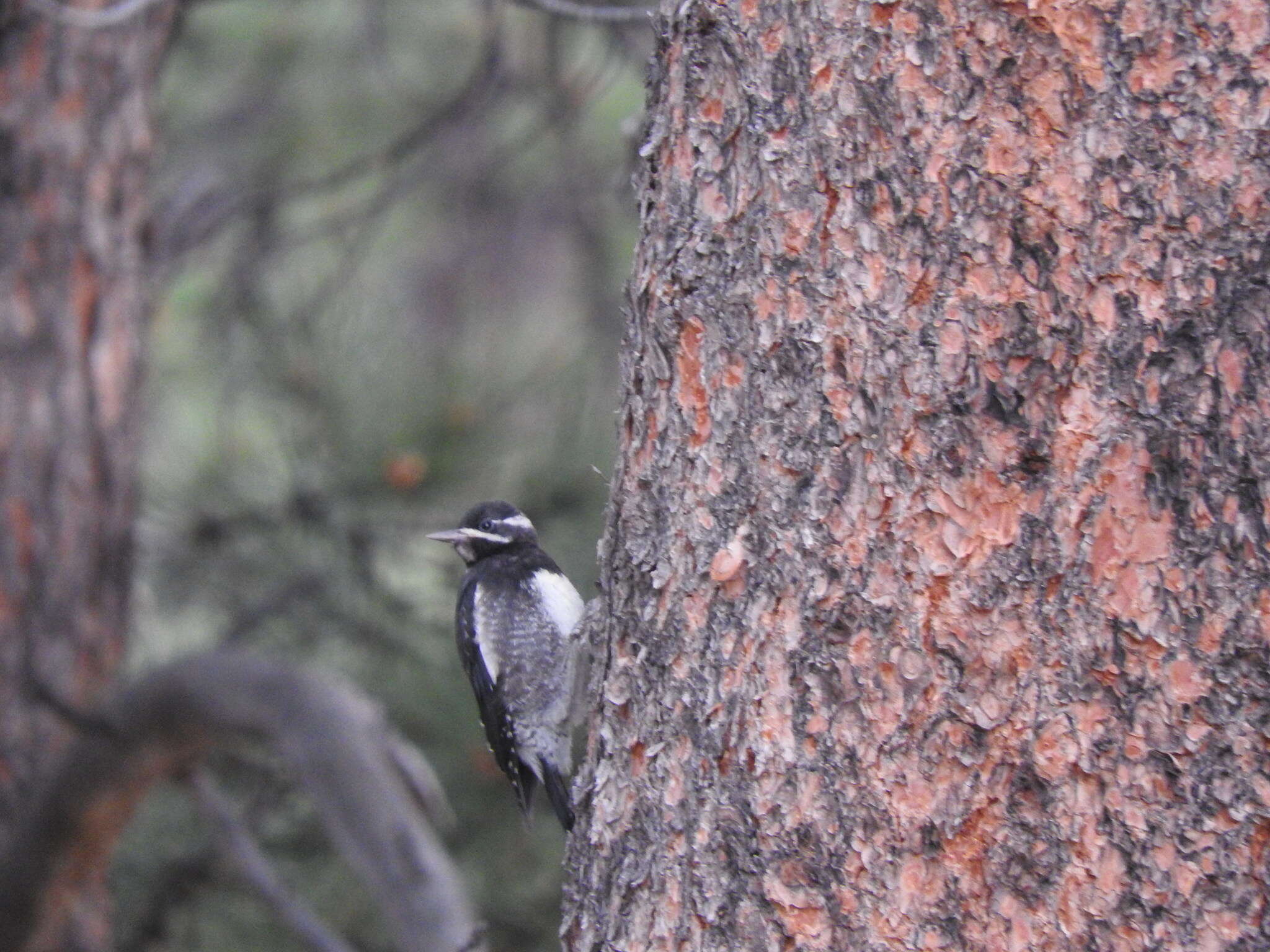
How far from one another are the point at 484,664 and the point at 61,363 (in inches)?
65.4

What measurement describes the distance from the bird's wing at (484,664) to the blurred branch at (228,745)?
32 cm

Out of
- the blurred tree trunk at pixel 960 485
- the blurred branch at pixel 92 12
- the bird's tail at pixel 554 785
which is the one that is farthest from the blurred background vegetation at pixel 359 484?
the blurred tree trunk at pixel 960 485

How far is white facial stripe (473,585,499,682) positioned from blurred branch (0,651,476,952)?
0.38 m

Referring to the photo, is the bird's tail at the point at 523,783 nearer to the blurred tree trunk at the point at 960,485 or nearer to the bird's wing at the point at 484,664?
the bird's wing at the point at 484,664

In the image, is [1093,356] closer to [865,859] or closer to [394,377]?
[865,859]

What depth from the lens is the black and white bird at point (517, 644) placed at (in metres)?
3.54

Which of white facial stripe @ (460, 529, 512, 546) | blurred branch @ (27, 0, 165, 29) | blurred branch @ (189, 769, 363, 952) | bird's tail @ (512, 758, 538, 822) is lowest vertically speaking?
blurred branch @ (189, 769, 363, 952)

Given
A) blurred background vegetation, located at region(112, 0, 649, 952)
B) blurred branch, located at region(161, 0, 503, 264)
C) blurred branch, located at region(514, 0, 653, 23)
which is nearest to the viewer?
blurred branch, located at region(514, 0, 653, 23)

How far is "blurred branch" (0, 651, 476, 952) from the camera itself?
3229mm

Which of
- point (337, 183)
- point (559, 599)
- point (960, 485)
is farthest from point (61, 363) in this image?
point (960, 485)

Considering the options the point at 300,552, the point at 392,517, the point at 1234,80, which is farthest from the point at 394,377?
→ the point at 1234,80

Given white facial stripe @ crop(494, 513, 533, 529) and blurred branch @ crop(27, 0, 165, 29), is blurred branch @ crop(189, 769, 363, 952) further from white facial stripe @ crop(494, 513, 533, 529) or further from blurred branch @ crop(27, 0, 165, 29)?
blurred branch @ crop(27, 0, 165, 29)

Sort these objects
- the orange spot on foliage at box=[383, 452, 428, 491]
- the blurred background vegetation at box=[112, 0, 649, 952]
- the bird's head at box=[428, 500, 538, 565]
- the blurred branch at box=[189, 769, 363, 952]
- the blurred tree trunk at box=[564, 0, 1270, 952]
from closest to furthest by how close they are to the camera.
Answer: the blurred tree trunk at box=[564, 0, 1270, 952], the bird's head at box=[428, 500, 538, 565], the blurred branch at box=[189, 769, 363, 952], the orange spot on foliage at box=[383, 452, 428, 491], the blurred background vegetation at box=[112, 0, 649, 952]

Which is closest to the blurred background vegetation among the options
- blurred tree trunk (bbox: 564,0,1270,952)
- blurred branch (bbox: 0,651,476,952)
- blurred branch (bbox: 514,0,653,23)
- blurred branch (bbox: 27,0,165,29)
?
blurred branch (bbox: 514,0,653,23)
